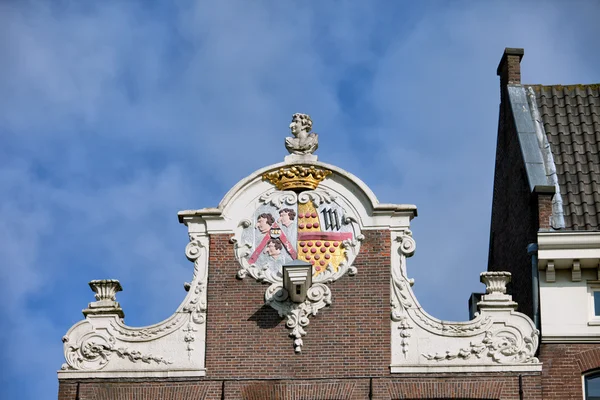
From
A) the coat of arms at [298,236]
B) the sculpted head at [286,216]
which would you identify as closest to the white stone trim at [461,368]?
the coat of arms at [298,236]

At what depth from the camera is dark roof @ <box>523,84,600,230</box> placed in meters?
32.6

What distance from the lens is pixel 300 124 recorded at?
3225 cm

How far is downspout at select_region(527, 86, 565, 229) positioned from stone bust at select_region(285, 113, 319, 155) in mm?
5126

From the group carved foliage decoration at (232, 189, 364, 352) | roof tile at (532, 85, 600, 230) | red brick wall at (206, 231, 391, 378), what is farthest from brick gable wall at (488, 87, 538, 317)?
carved foliage decoration at (232, 189, 364, 352)

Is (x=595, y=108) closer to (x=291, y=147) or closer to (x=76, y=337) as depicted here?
(x=291, y=147)

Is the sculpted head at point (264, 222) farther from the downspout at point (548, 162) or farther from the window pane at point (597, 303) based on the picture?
the window pane at point (597, 303)

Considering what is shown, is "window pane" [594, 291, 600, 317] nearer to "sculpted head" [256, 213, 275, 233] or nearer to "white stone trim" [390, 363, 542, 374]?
"white stone trim" [390, 363, 542, 374]

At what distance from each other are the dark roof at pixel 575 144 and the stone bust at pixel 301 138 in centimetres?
543

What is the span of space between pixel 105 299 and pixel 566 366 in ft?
29.9

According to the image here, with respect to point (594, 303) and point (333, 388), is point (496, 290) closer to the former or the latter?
point (594, 303)

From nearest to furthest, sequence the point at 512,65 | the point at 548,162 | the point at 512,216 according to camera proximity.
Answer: the point at 548,162 → the point at 512,216 → the point at 512,65

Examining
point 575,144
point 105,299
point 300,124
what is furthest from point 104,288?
point 575,144

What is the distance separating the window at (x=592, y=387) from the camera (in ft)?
100

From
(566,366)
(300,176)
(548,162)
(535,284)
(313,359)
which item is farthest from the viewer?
(548,162)
